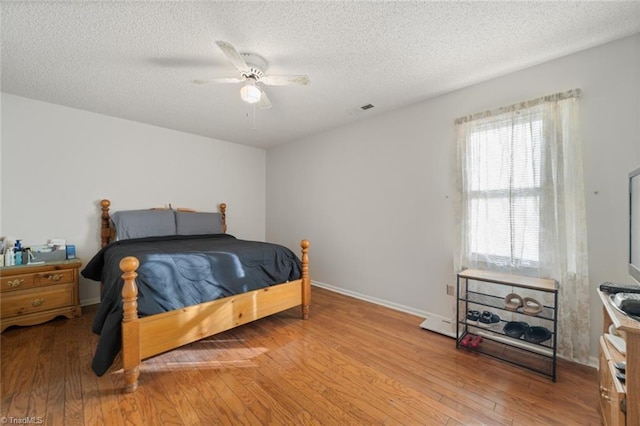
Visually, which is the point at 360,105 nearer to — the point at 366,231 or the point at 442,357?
the point at 366,231

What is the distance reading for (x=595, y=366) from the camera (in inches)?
74.4

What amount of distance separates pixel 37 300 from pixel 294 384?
2781mm

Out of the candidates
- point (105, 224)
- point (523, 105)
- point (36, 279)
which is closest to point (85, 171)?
point (105, 224)

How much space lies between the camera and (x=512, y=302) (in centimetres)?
212

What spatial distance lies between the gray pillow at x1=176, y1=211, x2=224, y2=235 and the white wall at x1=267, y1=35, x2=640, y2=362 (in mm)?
1153

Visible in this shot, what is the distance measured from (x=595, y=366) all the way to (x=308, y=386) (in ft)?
6.96

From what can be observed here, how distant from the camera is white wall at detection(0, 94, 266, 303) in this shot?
2.78 metres

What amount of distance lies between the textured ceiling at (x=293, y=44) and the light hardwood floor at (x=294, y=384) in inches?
93.9

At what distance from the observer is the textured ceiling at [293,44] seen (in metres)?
1.57

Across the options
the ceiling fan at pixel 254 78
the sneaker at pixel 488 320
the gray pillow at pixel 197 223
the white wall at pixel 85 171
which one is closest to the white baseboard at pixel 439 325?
the sneaker at pixel 488 320

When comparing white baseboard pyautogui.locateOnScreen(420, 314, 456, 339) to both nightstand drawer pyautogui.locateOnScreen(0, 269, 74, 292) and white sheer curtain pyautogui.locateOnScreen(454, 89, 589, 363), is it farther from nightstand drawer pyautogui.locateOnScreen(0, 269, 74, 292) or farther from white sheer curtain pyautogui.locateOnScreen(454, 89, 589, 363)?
nightstand drawer pyautogui.locateOnScreen(0, 269, 74, 292)

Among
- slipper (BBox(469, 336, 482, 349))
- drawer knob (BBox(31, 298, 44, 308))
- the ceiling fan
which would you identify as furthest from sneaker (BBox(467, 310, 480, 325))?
drawer knob (BBox(31, 298, 44, 308))

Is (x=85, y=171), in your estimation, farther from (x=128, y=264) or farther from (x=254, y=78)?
(x=254, y=78)

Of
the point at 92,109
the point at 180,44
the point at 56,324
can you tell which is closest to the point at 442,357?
the point at 180,44
